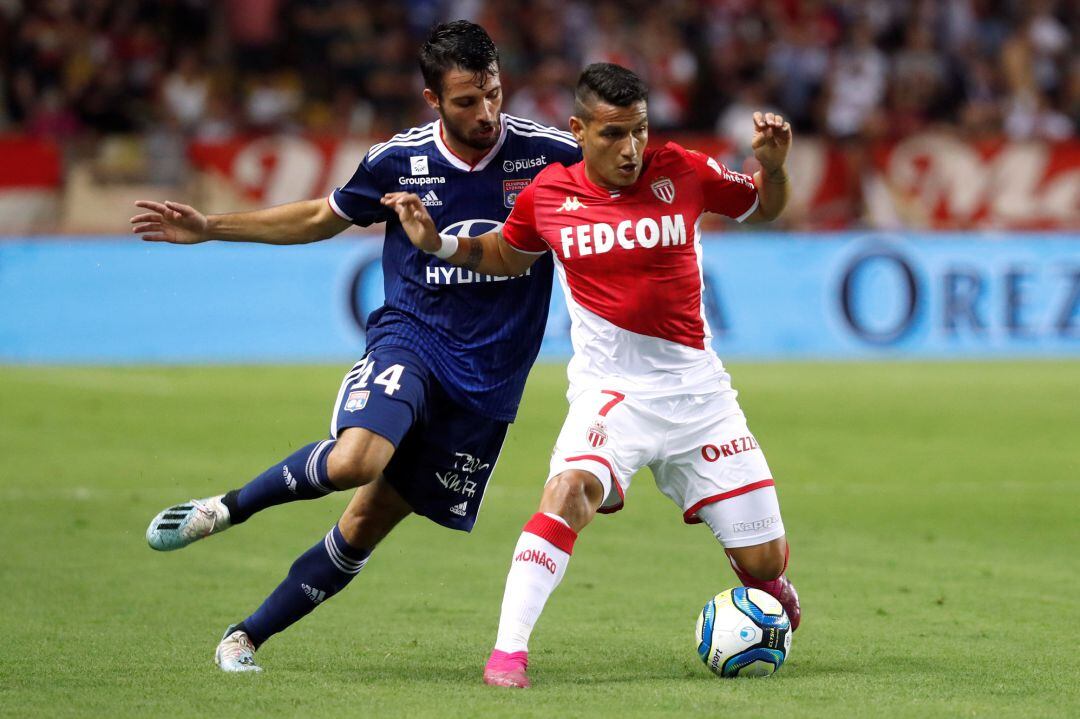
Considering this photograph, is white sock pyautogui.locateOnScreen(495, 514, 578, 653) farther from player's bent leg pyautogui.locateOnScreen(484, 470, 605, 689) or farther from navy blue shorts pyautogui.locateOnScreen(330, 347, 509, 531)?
navy blue shorts pyautogui.locateOnScreen(330, 347, 509, 531)

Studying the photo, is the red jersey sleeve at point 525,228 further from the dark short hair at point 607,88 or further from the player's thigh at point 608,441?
the player's thigh at point 608,441

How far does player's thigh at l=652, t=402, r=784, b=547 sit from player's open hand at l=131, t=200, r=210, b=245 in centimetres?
205

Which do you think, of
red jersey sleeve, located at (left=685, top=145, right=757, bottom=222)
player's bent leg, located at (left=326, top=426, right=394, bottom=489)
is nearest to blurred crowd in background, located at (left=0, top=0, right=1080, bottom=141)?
red jersey sleeve, located at (left=685, top=145, right=757, bottom=222)

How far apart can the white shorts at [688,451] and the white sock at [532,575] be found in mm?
259

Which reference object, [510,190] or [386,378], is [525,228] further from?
[386,378]

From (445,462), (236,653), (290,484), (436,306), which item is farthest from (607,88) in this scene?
(236,653)

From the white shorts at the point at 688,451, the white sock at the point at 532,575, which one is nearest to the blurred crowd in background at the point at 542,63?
the white shorts at the point at 688,451

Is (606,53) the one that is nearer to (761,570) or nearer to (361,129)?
(361,129)

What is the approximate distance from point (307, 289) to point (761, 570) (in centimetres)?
1136

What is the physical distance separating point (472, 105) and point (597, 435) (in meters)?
1.40

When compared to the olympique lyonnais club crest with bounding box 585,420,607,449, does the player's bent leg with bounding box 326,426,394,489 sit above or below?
below

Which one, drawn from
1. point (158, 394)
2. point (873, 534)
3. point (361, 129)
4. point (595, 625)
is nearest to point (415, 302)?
point (595, 625)

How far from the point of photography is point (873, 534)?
9.08m

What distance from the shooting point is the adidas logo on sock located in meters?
6.11
